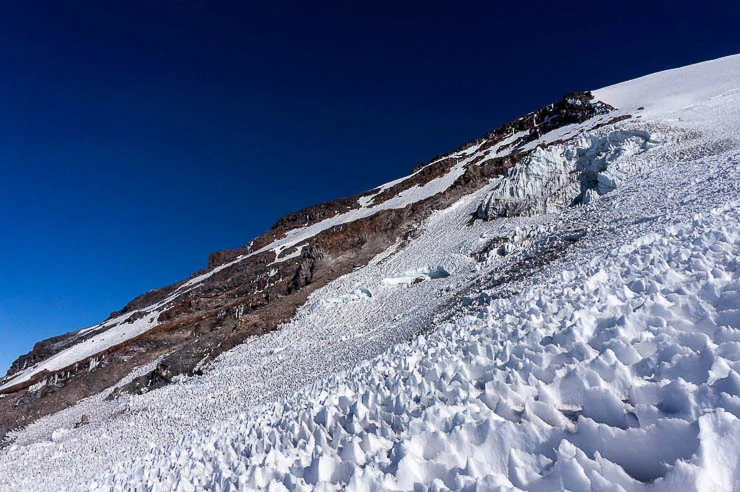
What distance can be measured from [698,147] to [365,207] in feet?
143

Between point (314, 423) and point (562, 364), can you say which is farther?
point (314, 423)

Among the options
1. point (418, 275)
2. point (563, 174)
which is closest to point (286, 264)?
point (418, 275)

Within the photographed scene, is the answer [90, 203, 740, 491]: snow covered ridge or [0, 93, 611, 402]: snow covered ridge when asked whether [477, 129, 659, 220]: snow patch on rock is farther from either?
[90, 203, 740, 491]: snow covered ridge

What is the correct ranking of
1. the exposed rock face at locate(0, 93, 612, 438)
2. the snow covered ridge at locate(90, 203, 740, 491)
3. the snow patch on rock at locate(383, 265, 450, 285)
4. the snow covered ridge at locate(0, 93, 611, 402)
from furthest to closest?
the snow covered ridge at locate(0, 93, 611, 402) → the exposed rock face at locate(0, 93, 612, 438) → the snow patch on rock at locate(383, 265, 450, 285) → the snow covered ridge at locate(90, 203, 740, 491)

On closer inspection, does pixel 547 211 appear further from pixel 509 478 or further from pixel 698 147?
pixel 509 478

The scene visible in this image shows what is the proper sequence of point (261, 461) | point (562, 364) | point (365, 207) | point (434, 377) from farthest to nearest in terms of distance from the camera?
point (365, 207) → point (434, 377) → point (261, 461) → point (562, 364)

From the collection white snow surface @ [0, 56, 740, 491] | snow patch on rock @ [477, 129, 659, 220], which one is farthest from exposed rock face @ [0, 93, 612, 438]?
white snow surface @ [0, 56, 740, 491]

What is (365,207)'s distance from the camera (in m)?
61.6

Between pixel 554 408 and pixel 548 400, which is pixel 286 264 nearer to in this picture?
pixel 548 400

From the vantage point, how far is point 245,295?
42.7 metres


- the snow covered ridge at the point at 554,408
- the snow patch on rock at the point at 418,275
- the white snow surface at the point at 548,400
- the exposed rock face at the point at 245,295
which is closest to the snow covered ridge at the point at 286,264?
the exposed rock face at the point at 245,295

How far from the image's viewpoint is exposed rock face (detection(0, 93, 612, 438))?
26.2m

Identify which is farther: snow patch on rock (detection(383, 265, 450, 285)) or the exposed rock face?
the exposed rock face

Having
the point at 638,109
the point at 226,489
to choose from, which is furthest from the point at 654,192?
the point at 638,109
